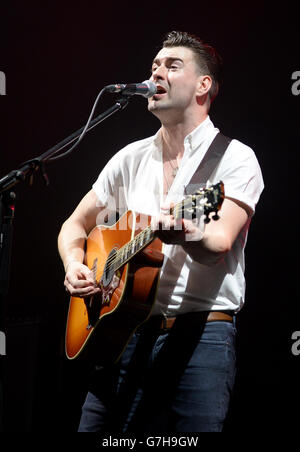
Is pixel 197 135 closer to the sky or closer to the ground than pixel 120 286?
closer to the sky

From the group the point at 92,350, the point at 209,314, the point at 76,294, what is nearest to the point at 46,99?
the point at 76,294

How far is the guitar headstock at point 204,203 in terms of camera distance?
161 cm

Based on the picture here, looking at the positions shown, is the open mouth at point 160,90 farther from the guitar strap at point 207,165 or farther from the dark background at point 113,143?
the dark background at point 113,143

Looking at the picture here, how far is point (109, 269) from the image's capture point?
2213 millimetres

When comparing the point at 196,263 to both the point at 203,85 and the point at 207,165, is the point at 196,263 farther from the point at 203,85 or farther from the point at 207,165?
the point at 203,85

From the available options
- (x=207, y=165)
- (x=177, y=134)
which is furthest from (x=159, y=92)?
(x=207, y=165)

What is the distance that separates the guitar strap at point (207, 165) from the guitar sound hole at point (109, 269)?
440 millimetres

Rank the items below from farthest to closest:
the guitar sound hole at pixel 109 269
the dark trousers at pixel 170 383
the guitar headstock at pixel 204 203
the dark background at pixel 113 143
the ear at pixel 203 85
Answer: the dark background at pixel 113 143 → the ear at pixel 203 85 → the guitar sound hole at pixel 109 269 → the dark trousers at pixel 170 383 → the guitar headstock at pixel 204 203

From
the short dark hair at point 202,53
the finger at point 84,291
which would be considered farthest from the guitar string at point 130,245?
the short dark hair at point 202,53

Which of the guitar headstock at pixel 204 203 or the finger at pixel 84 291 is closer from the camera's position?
the guitar headstock at pixel 204 203

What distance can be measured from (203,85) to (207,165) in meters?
0.53

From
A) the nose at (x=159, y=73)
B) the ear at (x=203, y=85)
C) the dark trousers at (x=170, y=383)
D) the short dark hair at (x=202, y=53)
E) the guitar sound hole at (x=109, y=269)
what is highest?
the short dark hair at (x=202, y=53)

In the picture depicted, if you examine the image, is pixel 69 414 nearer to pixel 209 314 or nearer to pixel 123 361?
pixel 123 361

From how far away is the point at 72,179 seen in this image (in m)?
3.50
